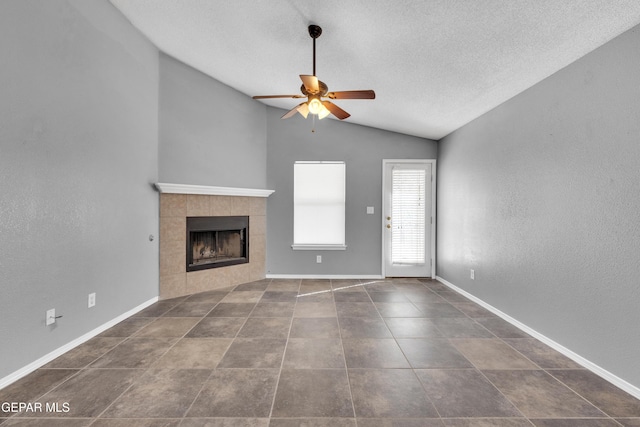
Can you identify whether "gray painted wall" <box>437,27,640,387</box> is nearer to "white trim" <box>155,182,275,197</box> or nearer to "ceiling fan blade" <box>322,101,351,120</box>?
"ceiling fan blade" <box>322,101,351,120</box>

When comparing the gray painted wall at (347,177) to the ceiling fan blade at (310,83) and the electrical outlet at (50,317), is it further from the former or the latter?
the electrical outlet at (50,317)

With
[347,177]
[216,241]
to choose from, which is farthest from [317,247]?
[216,241]

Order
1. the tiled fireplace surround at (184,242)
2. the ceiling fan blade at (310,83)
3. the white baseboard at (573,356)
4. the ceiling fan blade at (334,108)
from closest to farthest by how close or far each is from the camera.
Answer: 1. the white baseboard at (573,356)
2. the ceiling fan blade at (310,83)
3. the ceiling fan blade at (334,108)
4. the tiled fireplace surround at (184,242)

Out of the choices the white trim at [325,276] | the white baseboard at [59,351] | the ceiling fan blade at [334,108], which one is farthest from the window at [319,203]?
the white baseboard at [59,351]

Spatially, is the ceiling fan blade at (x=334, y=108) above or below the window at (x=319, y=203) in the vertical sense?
above

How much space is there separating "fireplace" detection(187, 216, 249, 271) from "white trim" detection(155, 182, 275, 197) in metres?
0.37

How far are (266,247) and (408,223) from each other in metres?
2.45

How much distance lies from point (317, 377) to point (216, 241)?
9.14 ft

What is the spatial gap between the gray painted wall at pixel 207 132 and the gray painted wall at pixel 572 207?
10.8ft

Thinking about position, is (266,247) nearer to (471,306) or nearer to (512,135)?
(471,306)

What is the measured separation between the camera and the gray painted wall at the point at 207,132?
3449 millimetres

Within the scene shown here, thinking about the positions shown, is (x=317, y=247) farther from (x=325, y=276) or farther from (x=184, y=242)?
(x=184, y=242)

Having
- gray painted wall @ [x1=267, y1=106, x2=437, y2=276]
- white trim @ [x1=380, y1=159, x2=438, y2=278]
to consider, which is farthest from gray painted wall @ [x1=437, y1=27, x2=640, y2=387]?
gray painted wall @ [x1=267, y1=106, x2=437, y2=276]

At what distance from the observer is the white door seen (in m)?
4.55
